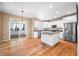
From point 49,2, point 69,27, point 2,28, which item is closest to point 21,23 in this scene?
point 2,28

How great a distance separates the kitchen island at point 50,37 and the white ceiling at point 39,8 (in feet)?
1.79

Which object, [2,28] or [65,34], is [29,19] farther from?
[65,34]

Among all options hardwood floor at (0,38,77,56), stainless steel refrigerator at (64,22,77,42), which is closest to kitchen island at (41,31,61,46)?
hardwood floor at (0,38,77,56)

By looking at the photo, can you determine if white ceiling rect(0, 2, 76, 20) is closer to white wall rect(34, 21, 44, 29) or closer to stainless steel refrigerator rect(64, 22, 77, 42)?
white wall rect(34, 21, 44, 29)

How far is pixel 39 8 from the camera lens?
95.8 inches

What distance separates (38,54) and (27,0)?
155cm

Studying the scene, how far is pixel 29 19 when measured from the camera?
8.46 ft

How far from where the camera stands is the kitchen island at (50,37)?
2.58m

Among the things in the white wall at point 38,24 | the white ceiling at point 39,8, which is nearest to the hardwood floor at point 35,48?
the white wall at point 38,24

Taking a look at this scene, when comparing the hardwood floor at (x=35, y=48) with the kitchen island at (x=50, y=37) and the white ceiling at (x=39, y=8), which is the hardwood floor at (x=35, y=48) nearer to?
the kitchen island at (x=50, y=37)

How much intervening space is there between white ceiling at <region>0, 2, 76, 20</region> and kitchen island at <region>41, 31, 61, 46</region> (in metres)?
0.54

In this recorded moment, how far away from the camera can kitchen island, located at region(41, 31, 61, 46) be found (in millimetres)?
2578

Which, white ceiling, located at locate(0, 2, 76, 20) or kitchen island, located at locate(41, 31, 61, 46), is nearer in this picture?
white ceiling, located at locate(0, 2, 76, 20)


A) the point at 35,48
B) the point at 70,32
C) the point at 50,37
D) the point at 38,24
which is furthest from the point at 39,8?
the point at 70,32
